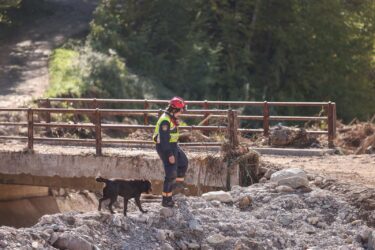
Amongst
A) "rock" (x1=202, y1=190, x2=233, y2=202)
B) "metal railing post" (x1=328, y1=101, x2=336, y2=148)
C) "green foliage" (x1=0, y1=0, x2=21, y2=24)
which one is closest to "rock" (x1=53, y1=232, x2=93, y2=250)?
"rock" (x1=202, y1=190, x2=233, y2=202)

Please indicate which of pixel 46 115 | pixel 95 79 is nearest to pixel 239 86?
pixel 95 79

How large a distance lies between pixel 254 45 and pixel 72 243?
97.6 feet

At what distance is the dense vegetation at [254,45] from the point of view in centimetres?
3700

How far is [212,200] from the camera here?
595 inches

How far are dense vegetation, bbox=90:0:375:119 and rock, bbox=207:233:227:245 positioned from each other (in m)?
22.8

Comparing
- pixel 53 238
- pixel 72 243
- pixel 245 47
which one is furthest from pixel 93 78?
pixel 72 243

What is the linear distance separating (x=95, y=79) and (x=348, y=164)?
15.1 m

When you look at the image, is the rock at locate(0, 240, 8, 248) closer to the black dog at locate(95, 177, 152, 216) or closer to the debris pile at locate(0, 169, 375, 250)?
the debris pile at locate(0, 169, 375, 250)

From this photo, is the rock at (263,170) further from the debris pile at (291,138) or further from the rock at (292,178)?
the debris pile at (291,138)

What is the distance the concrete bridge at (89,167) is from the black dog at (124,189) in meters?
3.73

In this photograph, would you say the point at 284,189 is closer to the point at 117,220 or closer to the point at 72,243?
the point at 117,220

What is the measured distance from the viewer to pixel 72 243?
40.5ft

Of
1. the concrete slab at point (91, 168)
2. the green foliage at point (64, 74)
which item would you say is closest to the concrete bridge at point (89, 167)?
the concrete slab at point (91, 168)

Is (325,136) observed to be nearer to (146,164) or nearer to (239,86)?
(146,164)
